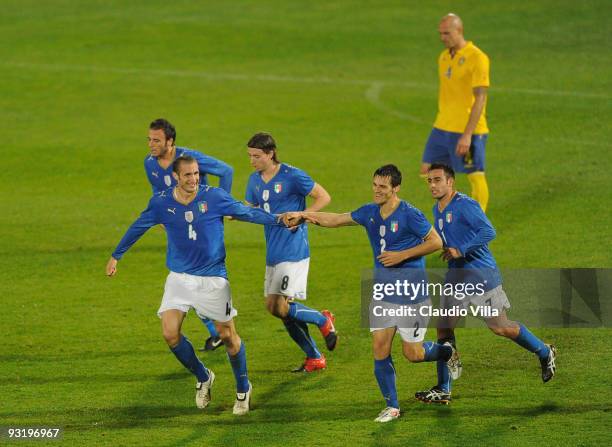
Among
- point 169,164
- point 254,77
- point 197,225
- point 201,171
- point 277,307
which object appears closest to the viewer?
point 197,225

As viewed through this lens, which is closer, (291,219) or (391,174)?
(391,174)

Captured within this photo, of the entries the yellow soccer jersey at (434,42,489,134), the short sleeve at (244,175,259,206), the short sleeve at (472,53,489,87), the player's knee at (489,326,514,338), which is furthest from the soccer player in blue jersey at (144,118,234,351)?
the short sleeve at (472,53,489,87)

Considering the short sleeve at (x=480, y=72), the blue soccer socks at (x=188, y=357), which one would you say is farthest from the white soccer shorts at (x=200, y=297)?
the short sleeve at (x=480, y=72)

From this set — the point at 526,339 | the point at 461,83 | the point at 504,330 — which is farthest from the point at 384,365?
the point at 461,83

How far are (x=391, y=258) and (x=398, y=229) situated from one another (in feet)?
0.86

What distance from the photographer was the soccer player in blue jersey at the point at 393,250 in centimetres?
1015

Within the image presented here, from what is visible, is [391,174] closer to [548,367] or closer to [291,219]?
[291,219]

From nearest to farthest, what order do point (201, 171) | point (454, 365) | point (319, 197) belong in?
point (454, 365), point (319, 197), point (201, 171)

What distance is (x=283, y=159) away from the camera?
2148 centimetres

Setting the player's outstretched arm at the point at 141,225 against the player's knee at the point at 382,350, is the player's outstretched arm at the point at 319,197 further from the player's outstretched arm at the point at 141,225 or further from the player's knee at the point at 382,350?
the player's knee at the point at 382,350

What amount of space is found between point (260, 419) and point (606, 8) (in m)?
24.4

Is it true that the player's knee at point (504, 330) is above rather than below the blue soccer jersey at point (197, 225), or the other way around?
below

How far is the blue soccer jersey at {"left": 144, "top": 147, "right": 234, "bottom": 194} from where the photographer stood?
12.5 metres

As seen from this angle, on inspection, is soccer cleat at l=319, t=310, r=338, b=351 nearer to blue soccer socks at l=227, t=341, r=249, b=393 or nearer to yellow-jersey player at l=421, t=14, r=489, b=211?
blue soccer socks at l=227, t=341, r=249, b=393
